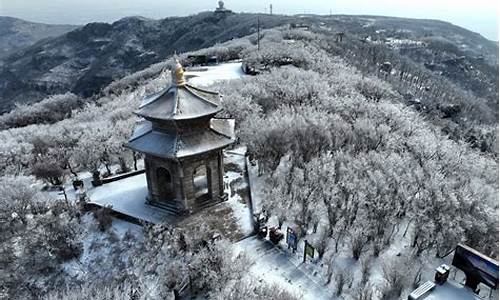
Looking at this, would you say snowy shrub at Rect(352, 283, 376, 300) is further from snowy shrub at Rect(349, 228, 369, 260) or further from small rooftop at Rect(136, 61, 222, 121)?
small rooftop at Rect(136, 61, 222, 121)

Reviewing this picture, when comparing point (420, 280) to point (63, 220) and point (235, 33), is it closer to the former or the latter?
point (63, 220)

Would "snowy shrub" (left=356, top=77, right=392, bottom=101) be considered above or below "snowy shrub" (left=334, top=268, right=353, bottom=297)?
above

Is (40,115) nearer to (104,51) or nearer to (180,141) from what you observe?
(180,141)

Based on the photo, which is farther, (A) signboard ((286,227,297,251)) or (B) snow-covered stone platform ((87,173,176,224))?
(B) snow-covered stone platform ((87,173,176,224))

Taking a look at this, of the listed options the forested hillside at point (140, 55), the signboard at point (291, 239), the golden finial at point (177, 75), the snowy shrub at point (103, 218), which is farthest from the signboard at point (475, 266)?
the forested hillside at point (140, 55)

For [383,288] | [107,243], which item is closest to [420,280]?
[383,288]

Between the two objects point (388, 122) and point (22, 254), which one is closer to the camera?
point (22, 254)

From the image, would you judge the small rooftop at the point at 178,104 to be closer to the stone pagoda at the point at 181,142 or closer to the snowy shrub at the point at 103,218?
the stone pagoda at the point at 181,142

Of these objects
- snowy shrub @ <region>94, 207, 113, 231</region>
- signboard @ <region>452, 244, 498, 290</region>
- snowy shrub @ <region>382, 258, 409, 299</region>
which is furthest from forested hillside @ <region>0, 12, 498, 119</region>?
snowy shrub @ <region>94, 207, 113, 231</region>
